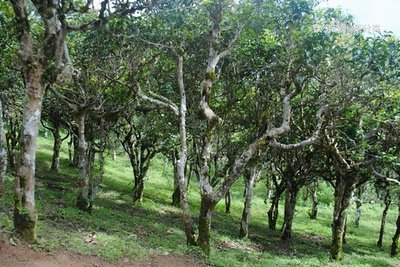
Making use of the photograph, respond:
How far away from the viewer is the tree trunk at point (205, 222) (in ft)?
50.0

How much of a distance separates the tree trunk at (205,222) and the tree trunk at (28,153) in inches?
228

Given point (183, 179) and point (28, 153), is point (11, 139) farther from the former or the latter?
point (28, 153)

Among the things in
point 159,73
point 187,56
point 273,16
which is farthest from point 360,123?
point 159,73

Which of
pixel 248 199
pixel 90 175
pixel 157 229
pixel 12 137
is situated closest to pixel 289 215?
pixel 248 199

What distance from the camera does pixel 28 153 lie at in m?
11.4

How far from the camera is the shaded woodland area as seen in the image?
497 inches

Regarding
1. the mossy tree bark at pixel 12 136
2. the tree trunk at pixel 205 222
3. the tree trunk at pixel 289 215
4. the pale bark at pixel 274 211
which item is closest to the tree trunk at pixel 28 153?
the tree trunk at pixel 205 222

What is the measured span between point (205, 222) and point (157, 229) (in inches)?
237

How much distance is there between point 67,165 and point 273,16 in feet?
87.6

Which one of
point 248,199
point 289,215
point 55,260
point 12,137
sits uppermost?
point 12,137

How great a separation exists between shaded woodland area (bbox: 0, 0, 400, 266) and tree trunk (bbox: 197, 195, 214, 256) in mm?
55

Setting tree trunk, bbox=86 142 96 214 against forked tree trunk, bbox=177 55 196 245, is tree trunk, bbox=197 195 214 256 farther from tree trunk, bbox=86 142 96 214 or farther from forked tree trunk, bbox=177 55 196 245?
tree trunk, bbox=86 142 96 214

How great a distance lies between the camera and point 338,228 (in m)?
21.5

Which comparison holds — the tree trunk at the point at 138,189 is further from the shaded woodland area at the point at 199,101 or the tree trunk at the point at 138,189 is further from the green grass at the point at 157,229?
the green grass at the point at 157,229
